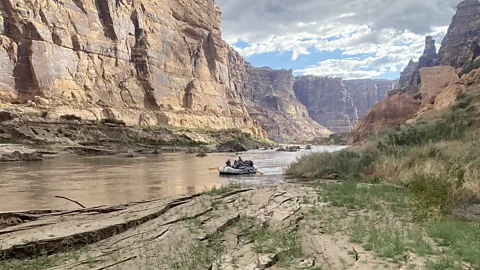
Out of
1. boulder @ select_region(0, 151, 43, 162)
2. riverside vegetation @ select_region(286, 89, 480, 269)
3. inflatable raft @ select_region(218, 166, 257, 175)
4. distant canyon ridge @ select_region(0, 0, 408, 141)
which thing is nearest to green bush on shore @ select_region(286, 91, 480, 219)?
riverside vegetation @ select_region(286, 89, 480, 269)

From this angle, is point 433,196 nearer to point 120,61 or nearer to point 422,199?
point 422,199

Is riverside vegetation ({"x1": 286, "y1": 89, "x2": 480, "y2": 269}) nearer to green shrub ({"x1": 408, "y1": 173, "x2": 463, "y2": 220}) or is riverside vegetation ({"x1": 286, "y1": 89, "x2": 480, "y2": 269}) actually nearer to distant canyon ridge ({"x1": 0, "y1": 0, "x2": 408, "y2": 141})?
green shrub ({"x1": 408, "y1": 173, "x2": 463, "y2": 220})

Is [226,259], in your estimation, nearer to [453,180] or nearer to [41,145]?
[453,180]

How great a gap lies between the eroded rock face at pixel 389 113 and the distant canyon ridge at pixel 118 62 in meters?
50.7

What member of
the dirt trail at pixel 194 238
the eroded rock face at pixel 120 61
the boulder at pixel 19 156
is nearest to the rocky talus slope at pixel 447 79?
the dirt trail at pixel 194 238

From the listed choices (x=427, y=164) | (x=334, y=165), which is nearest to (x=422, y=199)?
(x=427, y=164)

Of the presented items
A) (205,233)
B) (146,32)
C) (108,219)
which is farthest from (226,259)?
(146,32)

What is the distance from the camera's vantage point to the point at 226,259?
5387mm

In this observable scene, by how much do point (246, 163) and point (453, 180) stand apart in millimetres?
20393

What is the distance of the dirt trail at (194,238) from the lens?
17.5 ft

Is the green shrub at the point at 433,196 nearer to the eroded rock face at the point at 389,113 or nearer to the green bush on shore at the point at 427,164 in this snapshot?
the green bush on shore at the point at 427,164

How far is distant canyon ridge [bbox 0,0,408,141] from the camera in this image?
73.0 m

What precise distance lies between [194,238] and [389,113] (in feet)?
208

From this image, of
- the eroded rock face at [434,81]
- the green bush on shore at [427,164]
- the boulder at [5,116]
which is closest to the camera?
the green bush on shore at [427,164]
